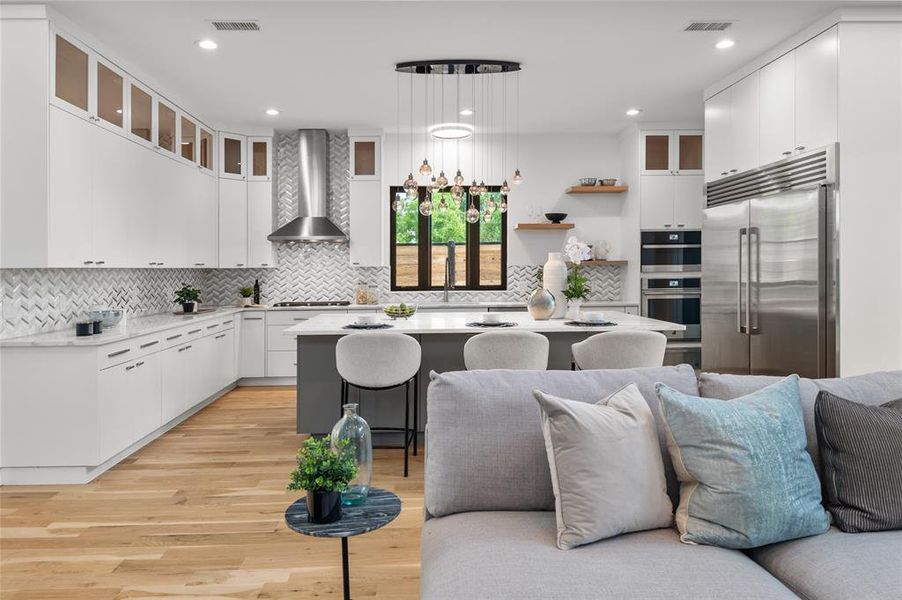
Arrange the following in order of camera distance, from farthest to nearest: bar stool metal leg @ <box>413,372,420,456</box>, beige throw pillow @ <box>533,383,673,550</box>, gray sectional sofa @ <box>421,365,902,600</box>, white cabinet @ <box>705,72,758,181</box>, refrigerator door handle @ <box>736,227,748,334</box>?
white cabinet @ <box>705,72,758,181</box> → refrigerator door handle @ <box>736,227,748,334</box> → bar stool metal leg @ <box>413,372,420,456</box> → beige throw pillow @ <box>533,383,673,550</box> → gray sectional sofa @ <box>421,365,902,600</box>

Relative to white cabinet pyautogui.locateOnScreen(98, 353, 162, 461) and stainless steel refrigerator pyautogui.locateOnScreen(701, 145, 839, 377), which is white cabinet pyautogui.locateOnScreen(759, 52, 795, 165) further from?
white cabinet pyautogui.locateOnScreen(98, 353, 162, 461)

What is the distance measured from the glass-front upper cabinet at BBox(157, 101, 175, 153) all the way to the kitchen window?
2656 mm

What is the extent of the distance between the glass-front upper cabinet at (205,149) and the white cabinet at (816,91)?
5445 mm

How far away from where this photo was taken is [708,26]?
400 cm

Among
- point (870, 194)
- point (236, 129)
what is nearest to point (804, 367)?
point (870, 194)

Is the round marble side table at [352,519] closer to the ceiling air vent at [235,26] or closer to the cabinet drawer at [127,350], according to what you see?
the cabinet drawer at [127,350]

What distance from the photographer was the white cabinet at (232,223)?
6.71 meters

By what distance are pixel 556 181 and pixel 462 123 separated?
141 centimetres

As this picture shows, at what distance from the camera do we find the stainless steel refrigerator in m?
3.84

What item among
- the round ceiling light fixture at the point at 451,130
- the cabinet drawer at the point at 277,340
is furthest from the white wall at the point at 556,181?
the cabinet drawer at the point at 277,340

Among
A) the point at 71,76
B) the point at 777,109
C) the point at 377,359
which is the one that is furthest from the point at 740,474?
the point at 71,76

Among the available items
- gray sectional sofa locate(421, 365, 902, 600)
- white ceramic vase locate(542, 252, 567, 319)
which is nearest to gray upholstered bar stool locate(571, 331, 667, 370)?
white ceramic vase locate(542, 252, 567, 319)

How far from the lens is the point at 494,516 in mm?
1824

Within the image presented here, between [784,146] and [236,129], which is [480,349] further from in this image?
[236,129]
